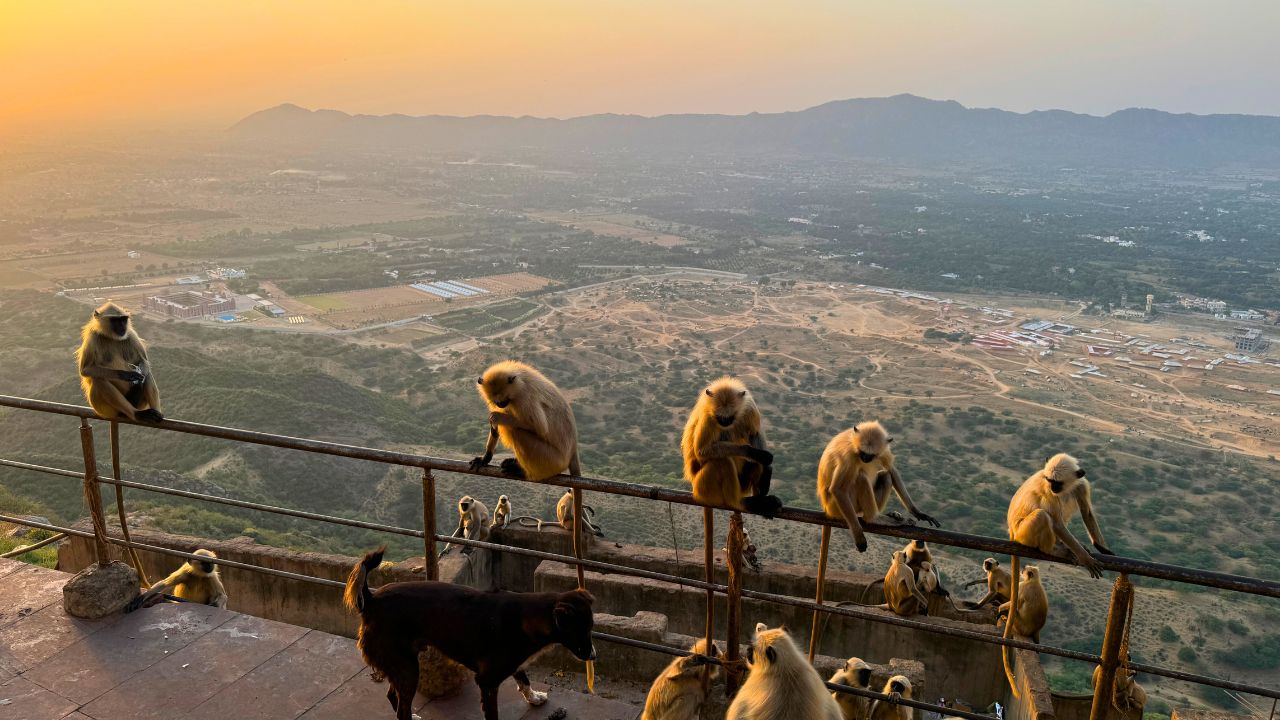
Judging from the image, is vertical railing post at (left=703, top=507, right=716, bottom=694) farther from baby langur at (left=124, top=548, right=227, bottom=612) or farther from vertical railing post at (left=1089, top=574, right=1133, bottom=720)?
baby langur at (left=124, top=548, right=227, bottom=612)

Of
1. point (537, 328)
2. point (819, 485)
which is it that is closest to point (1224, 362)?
point (537, 328)

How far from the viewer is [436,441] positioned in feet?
155

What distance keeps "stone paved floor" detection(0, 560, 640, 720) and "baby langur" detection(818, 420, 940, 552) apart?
8.19 ft

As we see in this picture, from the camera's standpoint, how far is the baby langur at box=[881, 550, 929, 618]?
31.2 feet

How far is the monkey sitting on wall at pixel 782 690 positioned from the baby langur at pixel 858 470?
97.0 inches

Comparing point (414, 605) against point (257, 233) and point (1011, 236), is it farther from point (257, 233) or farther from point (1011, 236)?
point (1011, 236)

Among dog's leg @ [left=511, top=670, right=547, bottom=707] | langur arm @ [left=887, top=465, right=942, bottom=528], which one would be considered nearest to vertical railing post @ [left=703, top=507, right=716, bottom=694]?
dog's leg @ [left=511, top=670, right=547, bottom=707]

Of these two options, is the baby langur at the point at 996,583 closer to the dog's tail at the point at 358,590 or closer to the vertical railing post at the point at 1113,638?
the vertical railing post at the point at 1113,638

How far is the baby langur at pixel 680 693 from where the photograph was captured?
4.74 metres

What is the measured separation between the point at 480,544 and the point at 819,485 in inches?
137

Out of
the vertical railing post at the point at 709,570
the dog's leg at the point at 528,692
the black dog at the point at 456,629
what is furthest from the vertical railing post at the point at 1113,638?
the dog's leg at the point at 528,692

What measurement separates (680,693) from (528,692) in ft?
2.85

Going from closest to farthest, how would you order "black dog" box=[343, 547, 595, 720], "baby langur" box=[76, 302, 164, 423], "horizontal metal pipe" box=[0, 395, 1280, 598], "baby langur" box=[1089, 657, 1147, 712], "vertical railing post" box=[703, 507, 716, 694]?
1. "horizontal metal pipe" box=[0, 395, 1280, 598]
2. "black dog" box=[343, 547, 595, 720]
3. "vertical railing post" box=[703, 507, 716, 694]
4. "baby langur" box=[76, 302, 164, 423]
5. "baby langur" box=[1089, 657, 1147, 712]

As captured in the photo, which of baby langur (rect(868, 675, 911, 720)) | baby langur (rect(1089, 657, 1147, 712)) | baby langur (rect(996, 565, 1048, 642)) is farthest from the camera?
baby langur (rect(996, 565, 1048, 642))
